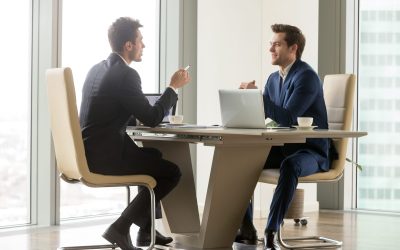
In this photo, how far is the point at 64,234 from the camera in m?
5.05

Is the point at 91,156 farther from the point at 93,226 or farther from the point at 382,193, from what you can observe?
the point at 382,193

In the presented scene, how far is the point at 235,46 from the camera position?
6113 millimetres

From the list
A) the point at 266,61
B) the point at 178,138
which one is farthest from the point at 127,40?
the point at 266,61

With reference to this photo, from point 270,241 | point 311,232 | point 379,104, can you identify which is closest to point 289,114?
point 270,241

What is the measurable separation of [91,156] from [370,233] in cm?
223

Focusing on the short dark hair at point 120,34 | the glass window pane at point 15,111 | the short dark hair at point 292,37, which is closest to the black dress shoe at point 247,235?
the short dark hair at point 292,37

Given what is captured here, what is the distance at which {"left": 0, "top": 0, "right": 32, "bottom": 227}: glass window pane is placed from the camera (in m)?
5.27

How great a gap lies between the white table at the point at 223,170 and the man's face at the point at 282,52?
0.71 meters

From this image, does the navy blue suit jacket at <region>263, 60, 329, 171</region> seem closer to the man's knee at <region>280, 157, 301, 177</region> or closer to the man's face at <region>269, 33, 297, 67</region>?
the man's face at <region>269, 33, 297, 67</region>

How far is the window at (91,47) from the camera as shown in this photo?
563 cm

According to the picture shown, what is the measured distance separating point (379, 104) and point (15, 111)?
300 centimetres

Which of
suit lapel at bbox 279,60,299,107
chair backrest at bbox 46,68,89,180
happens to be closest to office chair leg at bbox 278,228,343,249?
suit lapel at bbox 279,60,299,107

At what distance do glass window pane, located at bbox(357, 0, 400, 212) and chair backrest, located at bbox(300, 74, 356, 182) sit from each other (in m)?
1.77

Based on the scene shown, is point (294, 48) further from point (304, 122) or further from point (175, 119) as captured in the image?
point (175, 119)
